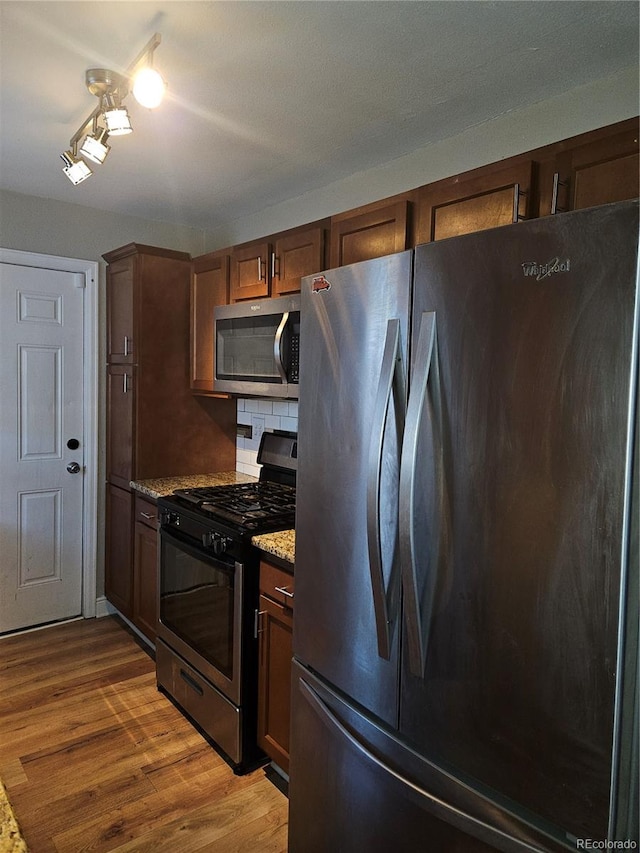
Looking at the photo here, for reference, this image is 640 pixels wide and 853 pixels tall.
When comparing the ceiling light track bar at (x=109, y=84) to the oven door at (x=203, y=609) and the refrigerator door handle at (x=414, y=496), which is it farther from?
the oven door at (x=203, y=609)

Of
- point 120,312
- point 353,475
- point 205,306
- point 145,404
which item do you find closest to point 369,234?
point 353,475

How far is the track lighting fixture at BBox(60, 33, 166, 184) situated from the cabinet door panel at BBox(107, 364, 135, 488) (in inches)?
53.6

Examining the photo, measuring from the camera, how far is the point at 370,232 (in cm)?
206

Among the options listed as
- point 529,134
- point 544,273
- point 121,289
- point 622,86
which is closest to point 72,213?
point 121,289

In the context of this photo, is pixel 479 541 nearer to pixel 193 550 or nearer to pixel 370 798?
pixel 370 798

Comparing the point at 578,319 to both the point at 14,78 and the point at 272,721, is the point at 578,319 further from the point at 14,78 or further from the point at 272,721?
the point at 14,78

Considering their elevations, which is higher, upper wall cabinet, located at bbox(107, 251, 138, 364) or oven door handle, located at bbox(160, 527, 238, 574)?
upper wall cabinet, located at bbox(107, 251, 138, 364)

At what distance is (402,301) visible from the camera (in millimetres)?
1304

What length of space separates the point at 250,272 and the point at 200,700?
1978 mm

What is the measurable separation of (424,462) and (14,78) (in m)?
1.83

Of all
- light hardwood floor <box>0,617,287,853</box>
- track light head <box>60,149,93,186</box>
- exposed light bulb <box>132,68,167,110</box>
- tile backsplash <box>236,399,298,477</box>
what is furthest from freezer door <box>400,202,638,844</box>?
tile backsplash <box>236,399,298,477</box>

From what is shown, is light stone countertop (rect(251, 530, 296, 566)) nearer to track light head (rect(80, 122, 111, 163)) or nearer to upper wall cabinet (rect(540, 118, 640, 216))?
upper wall cabinet (rect(540, 118, 640, 216))

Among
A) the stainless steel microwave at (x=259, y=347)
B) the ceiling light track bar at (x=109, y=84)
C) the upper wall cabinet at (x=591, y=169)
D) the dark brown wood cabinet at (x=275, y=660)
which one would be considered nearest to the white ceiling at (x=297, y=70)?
the ceiling light track bar at (x=109, y=84)

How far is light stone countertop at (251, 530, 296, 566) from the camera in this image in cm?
190
